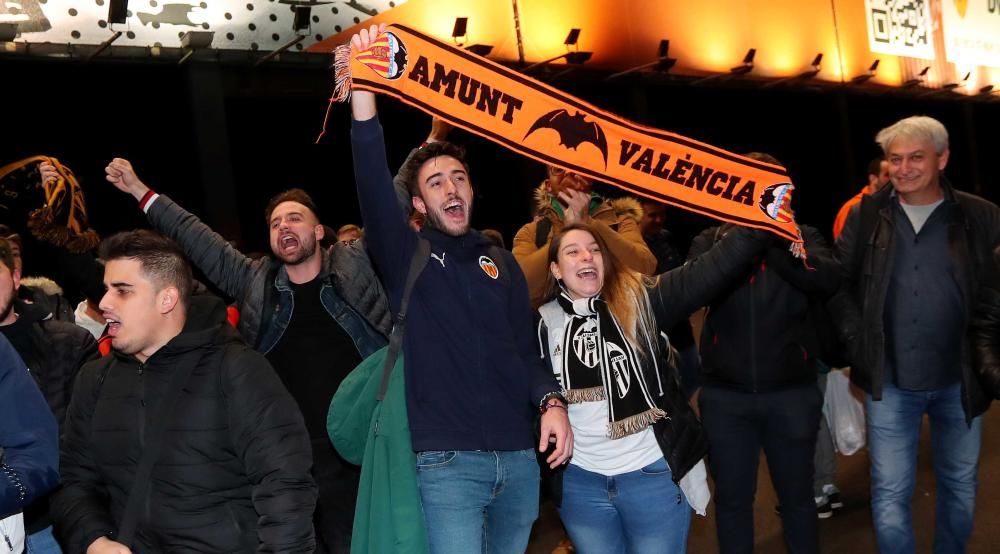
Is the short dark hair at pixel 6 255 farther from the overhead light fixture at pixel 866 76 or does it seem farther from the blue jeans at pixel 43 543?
the overhead light fixture at pixel 866 76

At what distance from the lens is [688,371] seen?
6488 mm

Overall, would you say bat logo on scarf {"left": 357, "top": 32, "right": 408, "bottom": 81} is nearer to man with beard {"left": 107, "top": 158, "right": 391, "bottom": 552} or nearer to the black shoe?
man with beard {"left": 107, "top": 158, "right": 391, "bottom": 552}

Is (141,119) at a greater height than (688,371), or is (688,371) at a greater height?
(141,119)

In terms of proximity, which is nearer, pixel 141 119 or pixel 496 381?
pixel 496 381

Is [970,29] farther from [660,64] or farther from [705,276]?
[705,276]

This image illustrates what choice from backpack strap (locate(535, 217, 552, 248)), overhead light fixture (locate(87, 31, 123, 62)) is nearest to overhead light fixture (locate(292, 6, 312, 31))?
overhead light fixture (locate(87, 31, 123, 62))

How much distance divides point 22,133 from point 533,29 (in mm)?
6348

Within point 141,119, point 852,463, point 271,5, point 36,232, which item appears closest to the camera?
point 36,232

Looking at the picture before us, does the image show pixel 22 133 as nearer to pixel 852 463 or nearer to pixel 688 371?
pixel 688 371

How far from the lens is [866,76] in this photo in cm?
1723

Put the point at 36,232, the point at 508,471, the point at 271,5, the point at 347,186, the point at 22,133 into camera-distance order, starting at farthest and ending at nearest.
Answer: the point at 347,186 → the point at 271,5 → the point at 22,133 → the point at 36,232 → the point at 508,471

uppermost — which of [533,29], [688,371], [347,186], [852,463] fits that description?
[533,29]

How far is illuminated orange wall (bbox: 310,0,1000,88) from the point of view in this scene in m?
12.0

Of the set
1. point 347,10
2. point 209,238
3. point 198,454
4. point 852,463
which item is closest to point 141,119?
point 347,10
